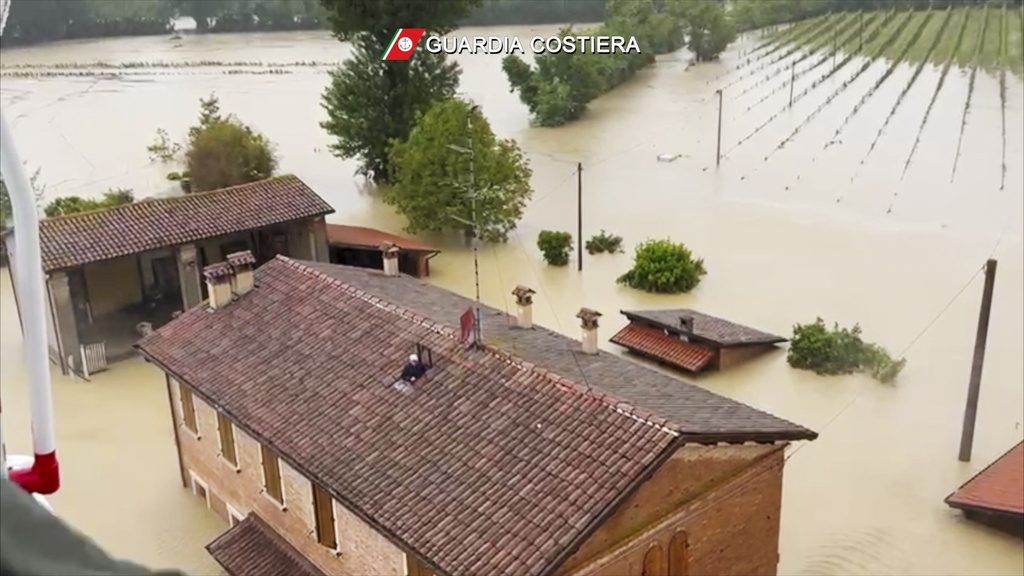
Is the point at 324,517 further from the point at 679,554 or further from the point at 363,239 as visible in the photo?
the point at 363,239

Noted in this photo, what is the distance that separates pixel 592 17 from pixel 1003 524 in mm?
17360

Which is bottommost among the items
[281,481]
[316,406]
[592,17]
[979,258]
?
[979,258]

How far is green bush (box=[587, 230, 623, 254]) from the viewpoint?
22844mm

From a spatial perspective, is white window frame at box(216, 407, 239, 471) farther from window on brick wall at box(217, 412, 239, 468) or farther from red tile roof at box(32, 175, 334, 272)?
red tile roof at box(32, 175, 334, 272)

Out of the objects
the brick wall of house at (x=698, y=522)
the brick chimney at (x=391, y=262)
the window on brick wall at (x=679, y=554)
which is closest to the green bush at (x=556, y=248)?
the brick chimney at (x=391, y=262)

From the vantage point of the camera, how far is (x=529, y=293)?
1084 centimetres

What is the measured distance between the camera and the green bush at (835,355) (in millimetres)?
16141

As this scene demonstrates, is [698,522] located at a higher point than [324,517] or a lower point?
higher

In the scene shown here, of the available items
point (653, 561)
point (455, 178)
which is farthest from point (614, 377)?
point (455, 178)

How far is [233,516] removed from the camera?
11.1 metres

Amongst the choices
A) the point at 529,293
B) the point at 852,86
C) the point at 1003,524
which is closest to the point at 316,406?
the point at 529,293

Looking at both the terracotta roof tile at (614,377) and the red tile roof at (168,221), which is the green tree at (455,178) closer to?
the red tile roof at (168,221)

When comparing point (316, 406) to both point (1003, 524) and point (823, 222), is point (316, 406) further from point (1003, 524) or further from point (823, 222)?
point (823, 222)

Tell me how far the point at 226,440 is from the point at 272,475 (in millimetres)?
1137
